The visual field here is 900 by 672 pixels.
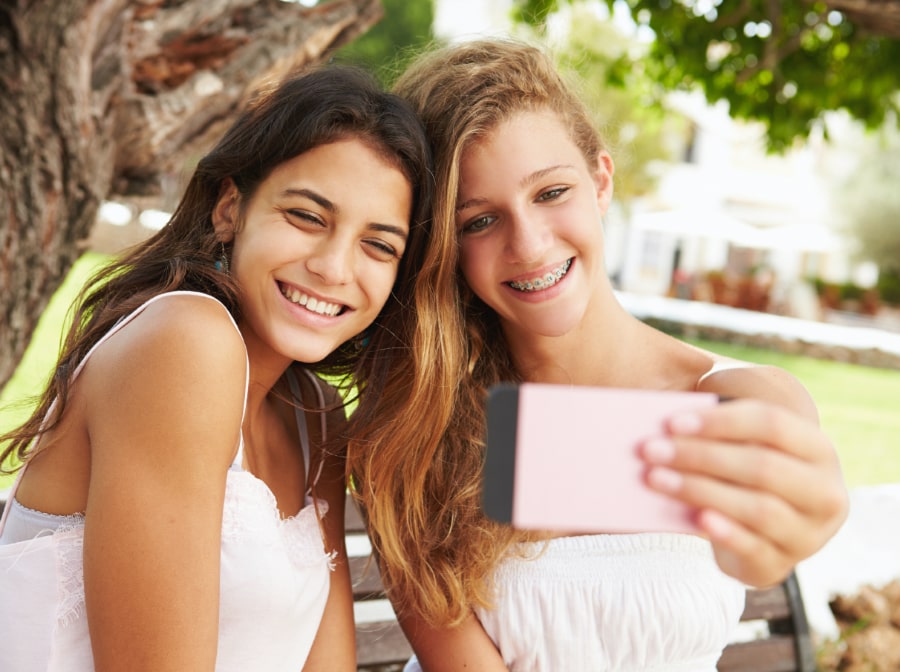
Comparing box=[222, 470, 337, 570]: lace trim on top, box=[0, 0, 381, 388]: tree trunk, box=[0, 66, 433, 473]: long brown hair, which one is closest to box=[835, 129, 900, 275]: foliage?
box=[0, 0, 381, 388]: tree trunk

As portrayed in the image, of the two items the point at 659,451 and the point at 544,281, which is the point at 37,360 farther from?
the point at 659,451

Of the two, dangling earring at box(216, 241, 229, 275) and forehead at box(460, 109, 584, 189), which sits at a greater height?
forehead at box(460, 109, 584, 189)

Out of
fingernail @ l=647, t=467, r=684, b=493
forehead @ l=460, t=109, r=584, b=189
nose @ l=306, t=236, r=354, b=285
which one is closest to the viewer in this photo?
fingernail @ l=647, t=467, r=684, b=493

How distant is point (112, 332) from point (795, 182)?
117 feet

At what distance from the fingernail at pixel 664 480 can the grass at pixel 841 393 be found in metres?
4.65

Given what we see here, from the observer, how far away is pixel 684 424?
1.11m

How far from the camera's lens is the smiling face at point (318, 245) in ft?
7.23

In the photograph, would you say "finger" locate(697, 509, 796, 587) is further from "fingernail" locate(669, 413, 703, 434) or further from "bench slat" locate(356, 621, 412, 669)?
"bench slat" locate(356, 621, 412, 669)

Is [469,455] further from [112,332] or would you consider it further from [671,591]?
[112,332]

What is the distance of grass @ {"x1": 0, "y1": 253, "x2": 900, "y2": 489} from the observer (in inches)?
315

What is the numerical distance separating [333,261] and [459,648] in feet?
3.52

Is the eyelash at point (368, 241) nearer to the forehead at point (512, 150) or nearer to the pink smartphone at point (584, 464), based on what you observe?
the forehead at point (512, 150)

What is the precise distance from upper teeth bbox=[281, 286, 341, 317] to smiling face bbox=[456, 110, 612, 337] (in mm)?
421

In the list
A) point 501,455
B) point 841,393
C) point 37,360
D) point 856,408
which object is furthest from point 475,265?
point 841,393
